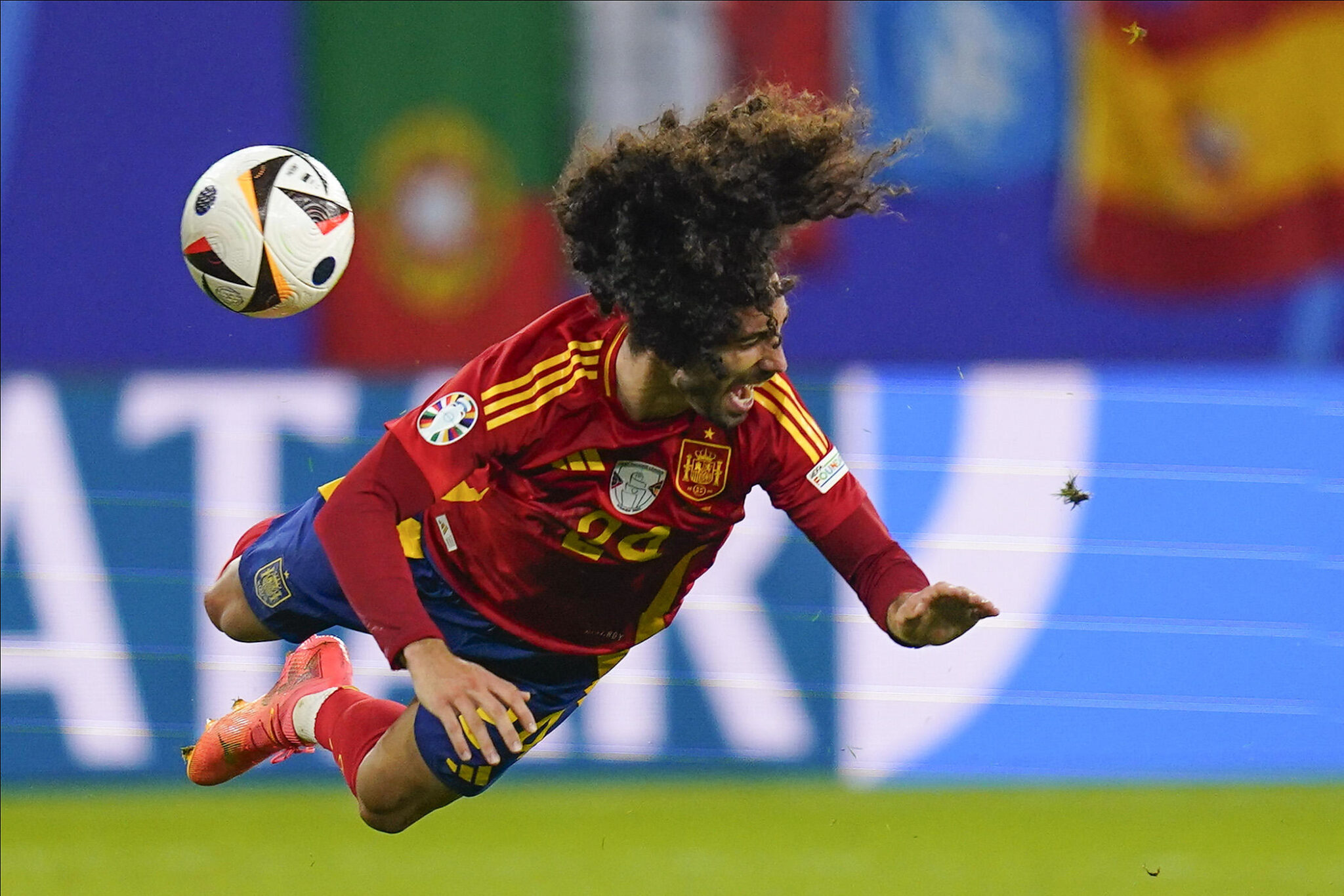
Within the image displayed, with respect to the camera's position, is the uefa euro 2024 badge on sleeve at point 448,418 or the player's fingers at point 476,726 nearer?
the player's fingers at point 476,726

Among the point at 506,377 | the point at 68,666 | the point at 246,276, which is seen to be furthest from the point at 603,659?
the point at 68,666

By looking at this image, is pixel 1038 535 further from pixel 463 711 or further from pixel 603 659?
pixel 463 711

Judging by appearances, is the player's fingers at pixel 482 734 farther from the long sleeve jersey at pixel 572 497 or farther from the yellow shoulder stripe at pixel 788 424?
the yellow shoulder stripe at pixel 788 424

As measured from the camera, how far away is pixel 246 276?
406 cm

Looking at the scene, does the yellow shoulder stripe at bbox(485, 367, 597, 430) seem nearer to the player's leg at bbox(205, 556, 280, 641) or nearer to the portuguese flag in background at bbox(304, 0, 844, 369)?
the player's leg at bbox(205, 556, 280, 641)

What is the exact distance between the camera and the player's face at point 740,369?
3471 millimetres

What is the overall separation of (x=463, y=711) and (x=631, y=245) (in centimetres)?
104

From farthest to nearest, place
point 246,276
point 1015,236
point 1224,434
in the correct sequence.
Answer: point 1015,236 < point 1224,434 < point 246,276

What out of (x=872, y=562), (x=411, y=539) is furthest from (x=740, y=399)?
(x=411, y=539)

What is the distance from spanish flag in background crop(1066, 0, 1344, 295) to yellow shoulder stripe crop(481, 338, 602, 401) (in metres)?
3.29

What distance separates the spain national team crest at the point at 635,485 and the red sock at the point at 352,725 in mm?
883

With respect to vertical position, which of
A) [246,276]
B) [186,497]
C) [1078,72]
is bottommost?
[186,497]

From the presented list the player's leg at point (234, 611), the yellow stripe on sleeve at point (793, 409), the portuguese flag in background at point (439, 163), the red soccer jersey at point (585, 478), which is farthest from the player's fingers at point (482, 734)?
the portuguese flag in background at point (439, 163)

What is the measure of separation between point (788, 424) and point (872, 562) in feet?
1.14
